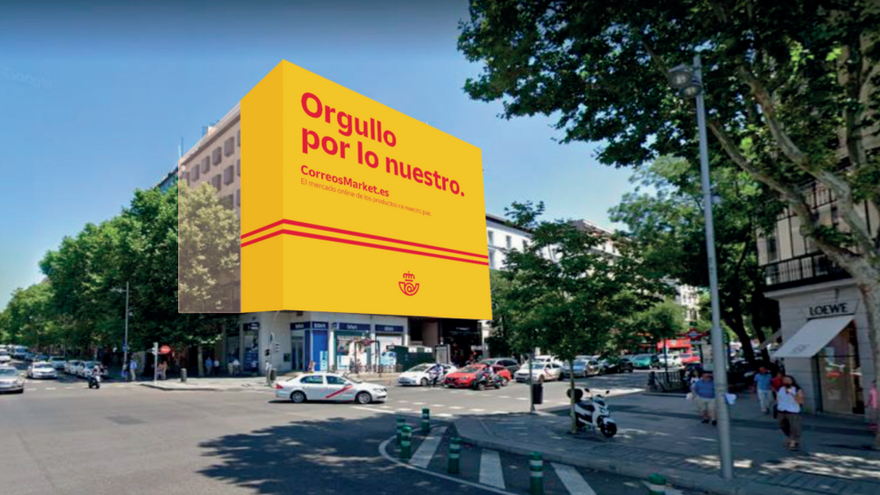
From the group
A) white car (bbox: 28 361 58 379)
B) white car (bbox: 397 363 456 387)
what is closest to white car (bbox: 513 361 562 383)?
white car (bbox: 397 363 456 387)

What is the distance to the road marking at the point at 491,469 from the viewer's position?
9609mm

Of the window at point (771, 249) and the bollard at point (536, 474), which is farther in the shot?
the window at point (771, 249)

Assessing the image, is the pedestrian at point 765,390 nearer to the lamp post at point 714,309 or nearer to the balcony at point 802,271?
the balcony at point 802,271

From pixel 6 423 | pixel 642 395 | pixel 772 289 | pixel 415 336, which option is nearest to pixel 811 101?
pixel 772 289

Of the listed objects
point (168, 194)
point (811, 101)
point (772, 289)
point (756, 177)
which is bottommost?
point (772, 289)

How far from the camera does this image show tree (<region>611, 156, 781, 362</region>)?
27.6 metres

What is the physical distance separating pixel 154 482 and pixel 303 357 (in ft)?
110

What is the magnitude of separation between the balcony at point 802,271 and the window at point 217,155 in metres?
46.8

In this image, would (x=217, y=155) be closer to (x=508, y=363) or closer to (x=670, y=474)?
(x=508, y=363)

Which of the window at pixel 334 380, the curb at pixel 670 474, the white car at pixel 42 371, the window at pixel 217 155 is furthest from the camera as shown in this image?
the window at pixel 217 155

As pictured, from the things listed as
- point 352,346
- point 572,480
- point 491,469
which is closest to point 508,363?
point 352,346

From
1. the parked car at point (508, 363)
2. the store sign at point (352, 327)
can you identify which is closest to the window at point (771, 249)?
the parked car at point (508, 363)

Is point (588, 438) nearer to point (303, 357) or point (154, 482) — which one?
point (154, 482)

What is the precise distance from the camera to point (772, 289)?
20.5 metres
